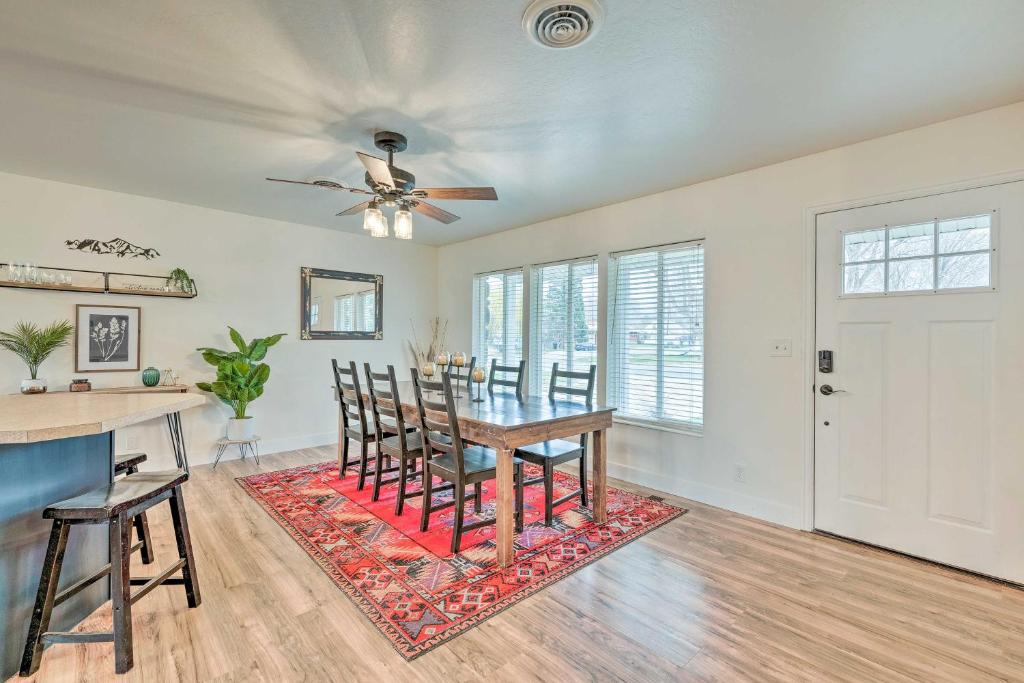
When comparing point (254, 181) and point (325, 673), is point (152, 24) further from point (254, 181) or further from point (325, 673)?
point (325, 673)

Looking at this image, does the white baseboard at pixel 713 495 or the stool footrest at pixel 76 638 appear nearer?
the stool footrest at pixel 76 638

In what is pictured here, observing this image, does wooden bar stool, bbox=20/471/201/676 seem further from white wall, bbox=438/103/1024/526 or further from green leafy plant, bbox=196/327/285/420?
white wall, bbox=438/103/1024/526

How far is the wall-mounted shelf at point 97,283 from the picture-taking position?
145 inches

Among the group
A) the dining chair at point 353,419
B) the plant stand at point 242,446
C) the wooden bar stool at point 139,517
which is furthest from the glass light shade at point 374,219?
the plant stand at point 242,446

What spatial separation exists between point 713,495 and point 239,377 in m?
4.28

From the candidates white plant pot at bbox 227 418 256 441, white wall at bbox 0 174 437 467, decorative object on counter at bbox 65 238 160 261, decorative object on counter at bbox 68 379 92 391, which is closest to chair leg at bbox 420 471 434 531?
white plant pot at bbox 227 418 256 441

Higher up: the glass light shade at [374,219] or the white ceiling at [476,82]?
the white ceiling at [476,82]

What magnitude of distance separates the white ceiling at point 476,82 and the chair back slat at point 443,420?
153 centimetres

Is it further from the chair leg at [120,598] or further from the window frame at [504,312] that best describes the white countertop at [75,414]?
the window frame at [504,312]

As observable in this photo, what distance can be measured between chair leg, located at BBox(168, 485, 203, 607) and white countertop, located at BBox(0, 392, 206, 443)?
1.37 ft

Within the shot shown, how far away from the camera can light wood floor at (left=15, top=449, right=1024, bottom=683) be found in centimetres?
179

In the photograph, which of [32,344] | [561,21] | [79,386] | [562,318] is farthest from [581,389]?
[32,344]

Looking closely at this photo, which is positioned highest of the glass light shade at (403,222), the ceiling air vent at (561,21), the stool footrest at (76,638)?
the ceiling air vent at (561,21)

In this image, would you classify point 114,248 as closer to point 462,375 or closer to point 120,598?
point 462,375
